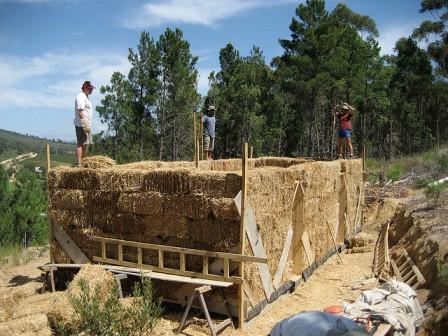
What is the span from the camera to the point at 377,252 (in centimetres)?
1176

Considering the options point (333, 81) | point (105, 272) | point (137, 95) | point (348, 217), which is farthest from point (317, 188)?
point (333, 81)

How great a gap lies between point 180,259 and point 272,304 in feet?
6.82

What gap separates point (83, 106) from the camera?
9539 millimetres

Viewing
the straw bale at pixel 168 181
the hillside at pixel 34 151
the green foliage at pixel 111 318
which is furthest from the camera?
the hillside at pixel 34 151

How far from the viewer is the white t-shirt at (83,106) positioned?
31.2ft

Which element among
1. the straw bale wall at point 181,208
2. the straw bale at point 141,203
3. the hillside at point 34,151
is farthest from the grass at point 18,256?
the hillside at point 34,151

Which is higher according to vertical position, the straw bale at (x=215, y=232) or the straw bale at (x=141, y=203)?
the straw bale at (x=141, y=203)

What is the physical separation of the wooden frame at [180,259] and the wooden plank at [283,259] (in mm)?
1466

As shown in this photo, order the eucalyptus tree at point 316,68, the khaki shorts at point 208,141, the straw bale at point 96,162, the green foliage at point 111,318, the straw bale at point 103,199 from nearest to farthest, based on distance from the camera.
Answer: the green foliage at point 111,318 → the straw bale at point 103,199 → the straw bale at point 96,162 → the khaki shorts at point 208,141 → the eucalyptus tree at point 316,68

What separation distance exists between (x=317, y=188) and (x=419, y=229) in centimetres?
→ 295

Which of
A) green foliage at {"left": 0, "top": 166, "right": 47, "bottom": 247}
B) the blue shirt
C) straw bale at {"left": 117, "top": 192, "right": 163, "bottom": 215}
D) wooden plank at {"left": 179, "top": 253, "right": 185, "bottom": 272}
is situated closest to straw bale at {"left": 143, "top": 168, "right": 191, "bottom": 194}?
straw bale at {"left": 117, "top": 192, "right": 163, "bottom": 215}

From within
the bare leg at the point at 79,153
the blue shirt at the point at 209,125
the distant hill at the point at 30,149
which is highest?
the distant hill at the point at 30,149

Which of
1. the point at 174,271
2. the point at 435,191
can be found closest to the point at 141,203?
the point at 174,271

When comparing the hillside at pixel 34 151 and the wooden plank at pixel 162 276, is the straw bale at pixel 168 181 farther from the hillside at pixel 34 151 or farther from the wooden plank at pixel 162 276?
the hillside at pixel 34 151
